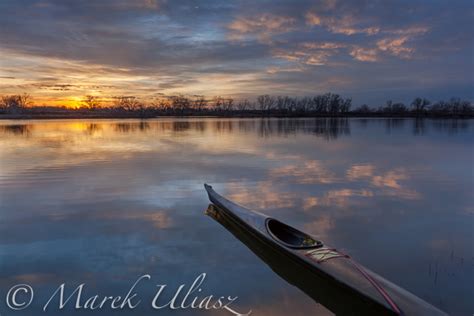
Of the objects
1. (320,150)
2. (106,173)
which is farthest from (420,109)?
(106,173)

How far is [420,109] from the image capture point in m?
127

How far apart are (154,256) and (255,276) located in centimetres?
168

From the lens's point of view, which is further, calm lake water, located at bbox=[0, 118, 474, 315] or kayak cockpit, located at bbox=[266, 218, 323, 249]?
kayak cockpit, located at bbox=[266, 218, 323, 249]

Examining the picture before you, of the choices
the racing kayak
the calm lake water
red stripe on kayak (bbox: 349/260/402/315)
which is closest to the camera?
red stripe on kayak (bbox: 349/260/402/315)

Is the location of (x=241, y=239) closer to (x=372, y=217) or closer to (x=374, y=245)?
(x=374, y=245)

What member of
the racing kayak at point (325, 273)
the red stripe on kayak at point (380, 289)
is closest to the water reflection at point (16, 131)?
the racing kayak at point (325, 273)

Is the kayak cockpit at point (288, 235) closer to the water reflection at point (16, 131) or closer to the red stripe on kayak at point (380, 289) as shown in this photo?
the red stripe on kayak at point (380, 289)

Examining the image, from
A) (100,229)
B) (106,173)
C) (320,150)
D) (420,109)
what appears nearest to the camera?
(100,229)

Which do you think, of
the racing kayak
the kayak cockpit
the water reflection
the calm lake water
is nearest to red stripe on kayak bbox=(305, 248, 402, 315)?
the racing kayak

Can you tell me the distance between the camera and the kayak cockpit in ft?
17.0

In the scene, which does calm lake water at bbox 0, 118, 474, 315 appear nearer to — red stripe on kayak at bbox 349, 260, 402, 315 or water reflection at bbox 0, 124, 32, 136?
red stripe on kayak at bbox 349, 260, 402, 315

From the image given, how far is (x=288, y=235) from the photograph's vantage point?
5.68 m

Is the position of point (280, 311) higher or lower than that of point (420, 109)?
lower

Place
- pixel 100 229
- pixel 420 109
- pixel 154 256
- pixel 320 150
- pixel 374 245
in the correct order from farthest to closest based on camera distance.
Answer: pixel 420 109, pixel 320 150, pixel 100 229, pixel 374 245, pixel 154 256
